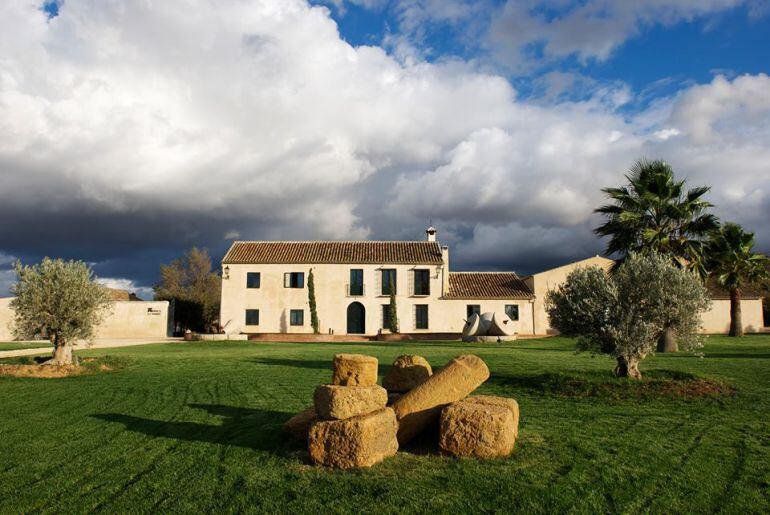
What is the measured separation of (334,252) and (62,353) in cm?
2783

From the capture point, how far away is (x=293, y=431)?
7.47 metres

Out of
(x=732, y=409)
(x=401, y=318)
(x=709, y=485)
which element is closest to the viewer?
(x=709, y=485)

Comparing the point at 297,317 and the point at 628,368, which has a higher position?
the point at 297,317

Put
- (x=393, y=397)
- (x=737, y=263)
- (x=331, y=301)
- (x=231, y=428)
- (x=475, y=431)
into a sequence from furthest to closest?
(x=331, y=301) < (x=737, y=263) < (x=231, y=428) < (x=393, y=397) < (x=475, y=431)

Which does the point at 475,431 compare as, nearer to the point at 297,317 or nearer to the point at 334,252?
the point at 297,317

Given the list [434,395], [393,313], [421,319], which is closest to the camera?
[434,395]

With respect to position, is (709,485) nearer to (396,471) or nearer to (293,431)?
(396,471)

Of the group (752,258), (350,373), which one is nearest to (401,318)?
(752,258)

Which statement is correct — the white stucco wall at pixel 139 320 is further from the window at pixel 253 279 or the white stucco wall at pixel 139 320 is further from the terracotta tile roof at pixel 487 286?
the terracotta tile roof at pixel 487 286

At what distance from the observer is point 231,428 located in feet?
28.2

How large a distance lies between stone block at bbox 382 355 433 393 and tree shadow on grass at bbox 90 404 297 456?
1790 mm

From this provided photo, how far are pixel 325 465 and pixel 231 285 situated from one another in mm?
38082

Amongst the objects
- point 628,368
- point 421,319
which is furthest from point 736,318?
point 628,368

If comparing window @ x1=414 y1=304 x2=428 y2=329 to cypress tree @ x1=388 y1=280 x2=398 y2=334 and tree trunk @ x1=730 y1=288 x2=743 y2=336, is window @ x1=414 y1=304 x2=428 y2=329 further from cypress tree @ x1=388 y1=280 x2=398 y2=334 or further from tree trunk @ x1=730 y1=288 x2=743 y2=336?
tree trunk @ x1=730 y1=288 x2=743 y2=336
